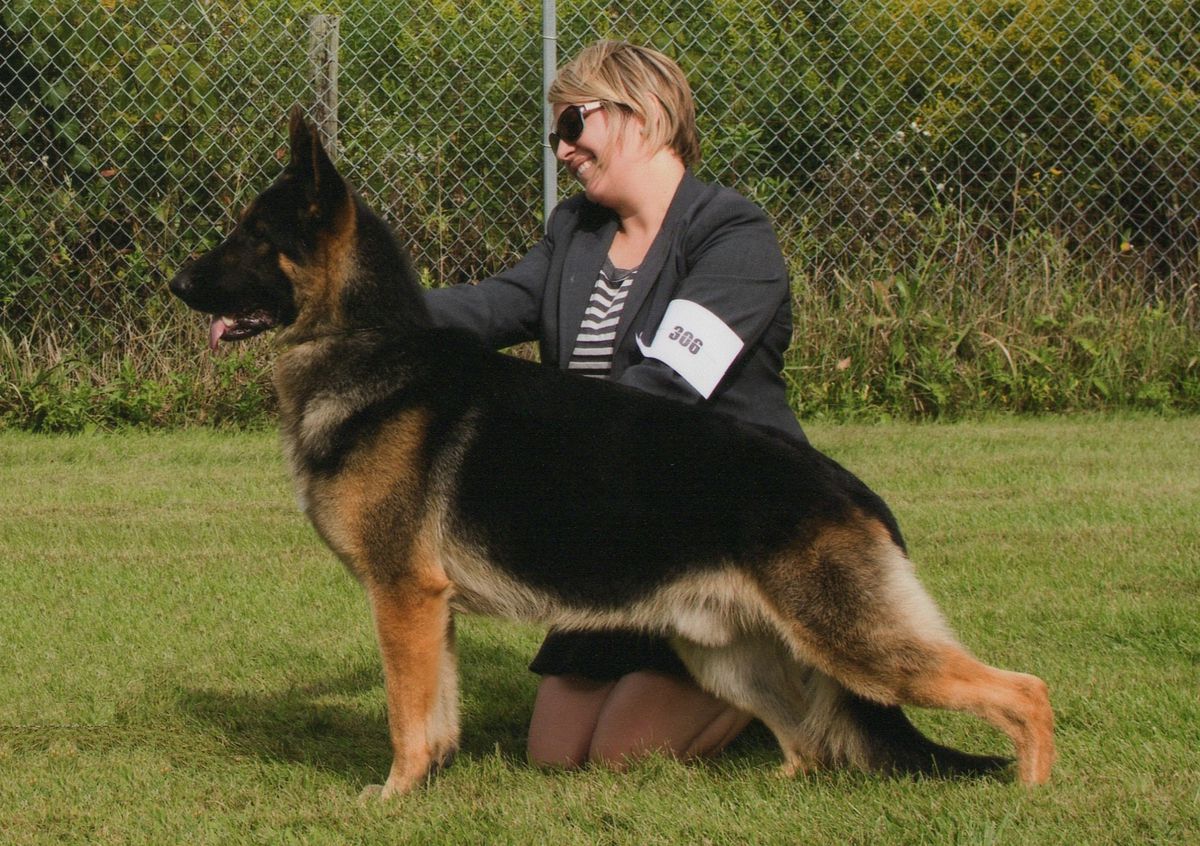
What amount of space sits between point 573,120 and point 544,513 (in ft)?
3.74

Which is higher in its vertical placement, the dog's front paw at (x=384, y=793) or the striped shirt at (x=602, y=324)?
the striped shirt at (x=602, y=324)

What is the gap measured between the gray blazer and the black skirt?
730 mm

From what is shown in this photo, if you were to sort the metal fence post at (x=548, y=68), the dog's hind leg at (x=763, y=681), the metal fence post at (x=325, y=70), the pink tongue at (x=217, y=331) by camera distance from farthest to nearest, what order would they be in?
the metal fence post at (x=325, y=70), the metal fence post at (x=548, y=68), the dog's hind leg at (x=763, y=681), the pink tongue at (x=217, y=331)

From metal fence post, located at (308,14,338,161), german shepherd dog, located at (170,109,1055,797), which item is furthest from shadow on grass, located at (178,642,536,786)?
metal fence post, located at (308,14,338,161)

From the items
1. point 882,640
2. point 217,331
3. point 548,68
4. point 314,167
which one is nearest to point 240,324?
point 217,331

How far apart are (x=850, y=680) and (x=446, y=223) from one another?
5.36 m

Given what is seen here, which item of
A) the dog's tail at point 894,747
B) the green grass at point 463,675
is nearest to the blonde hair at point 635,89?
the dog's tail at point 894,747

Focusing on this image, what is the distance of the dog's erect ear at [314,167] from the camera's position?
10.5ft

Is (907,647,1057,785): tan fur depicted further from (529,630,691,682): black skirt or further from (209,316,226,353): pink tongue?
(209,316,226,353): pink tongue

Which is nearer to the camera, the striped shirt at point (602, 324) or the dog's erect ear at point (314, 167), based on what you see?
the dog's erect ear at point (314, 167)

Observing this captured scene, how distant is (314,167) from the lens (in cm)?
321

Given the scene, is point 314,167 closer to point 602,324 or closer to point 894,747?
point 602,324

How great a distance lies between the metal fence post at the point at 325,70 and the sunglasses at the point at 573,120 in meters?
4.10

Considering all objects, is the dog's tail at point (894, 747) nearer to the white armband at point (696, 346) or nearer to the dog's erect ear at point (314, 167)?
the white armband at point (696, 346)
